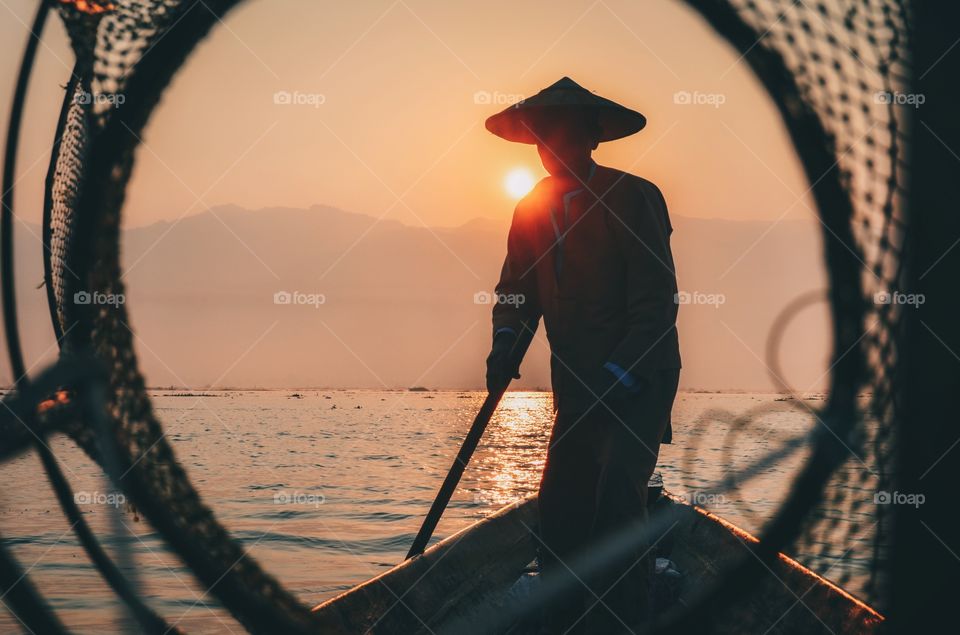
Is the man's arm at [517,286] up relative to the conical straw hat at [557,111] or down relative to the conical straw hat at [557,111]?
down

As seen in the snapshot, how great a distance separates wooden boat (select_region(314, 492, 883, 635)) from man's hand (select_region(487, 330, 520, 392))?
3.68 feet

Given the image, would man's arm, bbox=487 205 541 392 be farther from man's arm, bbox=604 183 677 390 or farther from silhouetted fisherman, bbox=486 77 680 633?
man's arm, bbox=604 183 677 390

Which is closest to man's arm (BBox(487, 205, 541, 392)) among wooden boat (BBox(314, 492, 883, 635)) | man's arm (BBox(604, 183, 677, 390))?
man's arm (BBox(604, 183, 677, 390))

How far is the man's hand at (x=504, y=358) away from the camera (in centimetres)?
350

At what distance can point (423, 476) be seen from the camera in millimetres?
16594

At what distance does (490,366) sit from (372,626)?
52.2 inches

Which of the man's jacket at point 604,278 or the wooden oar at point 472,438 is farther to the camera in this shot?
the wooden oar at point 472,438

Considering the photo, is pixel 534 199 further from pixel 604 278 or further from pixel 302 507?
pixel 302 507

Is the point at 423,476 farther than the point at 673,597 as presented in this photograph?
Yes

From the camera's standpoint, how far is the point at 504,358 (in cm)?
353

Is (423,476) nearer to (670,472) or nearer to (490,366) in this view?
(670,472)

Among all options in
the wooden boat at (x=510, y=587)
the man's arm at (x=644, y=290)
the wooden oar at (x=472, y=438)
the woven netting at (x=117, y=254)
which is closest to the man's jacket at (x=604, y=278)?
the man's arm at (x=644, y=290)

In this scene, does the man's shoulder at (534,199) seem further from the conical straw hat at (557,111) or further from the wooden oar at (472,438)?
the wooden oar at (472,438)

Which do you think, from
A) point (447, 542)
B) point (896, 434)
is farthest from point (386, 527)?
point (896, 434)
